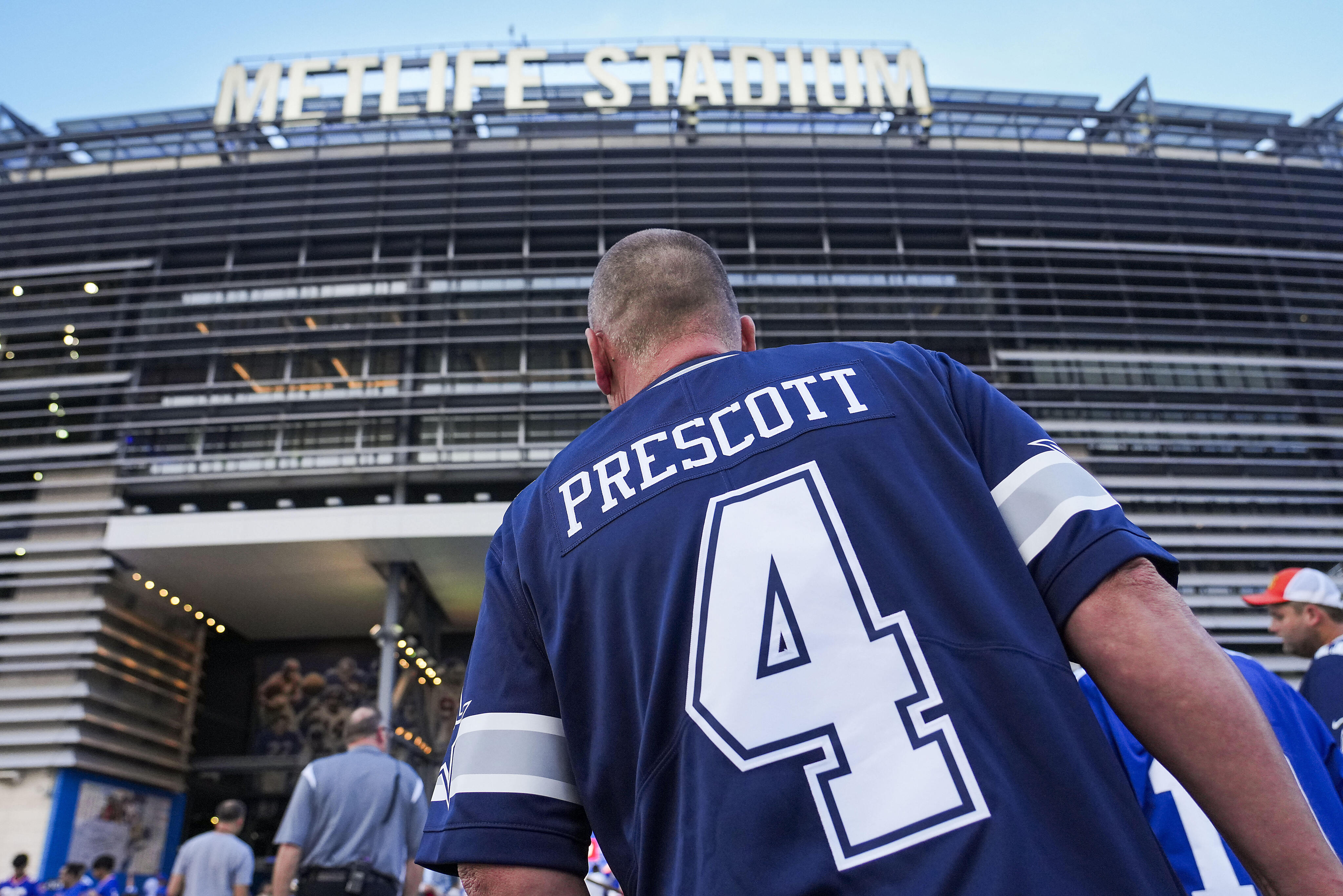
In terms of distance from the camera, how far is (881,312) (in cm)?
1528

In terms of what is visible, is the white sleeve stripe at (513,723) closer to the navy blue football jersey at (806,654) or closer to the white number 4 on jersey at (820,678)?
the navy blue football jersey at (806,654)

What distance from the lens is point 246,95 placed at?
1670 centimetres

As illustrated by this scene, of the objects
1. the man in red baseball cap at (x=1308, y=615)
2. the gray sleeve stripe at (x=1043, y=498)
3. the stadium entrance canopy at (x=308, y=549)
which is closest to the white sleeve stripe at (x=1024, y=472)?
the gray sleeve stripe at (x=1043, y=498)

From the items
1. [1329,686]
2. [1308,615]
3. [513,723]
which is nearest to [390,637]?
[1308,615]

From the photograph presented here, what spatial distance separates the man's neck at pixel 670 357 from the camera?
1.33 m

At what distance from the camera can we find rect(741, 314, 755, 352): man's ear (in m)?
1.49

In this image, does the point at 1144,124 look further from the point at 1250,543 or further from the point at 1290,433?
the point at 1250,543

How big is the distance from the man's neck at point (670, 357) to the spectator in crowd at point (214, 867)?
554 cm

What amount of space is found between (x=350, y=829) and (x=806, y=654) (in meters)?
4.09

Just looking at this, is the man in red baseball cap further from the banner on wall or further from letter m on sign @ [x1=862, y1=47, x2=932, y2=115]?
the banner on wall

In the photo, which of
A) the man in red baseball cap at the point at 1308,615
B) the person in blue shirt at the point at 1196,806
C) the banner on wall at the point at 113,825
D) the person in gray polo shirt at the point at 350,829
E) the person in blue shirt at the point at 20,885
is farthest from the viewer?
the banner on wall at the point at 113,825

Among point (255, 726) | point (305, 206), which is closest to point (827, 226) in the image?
point (305, 206)

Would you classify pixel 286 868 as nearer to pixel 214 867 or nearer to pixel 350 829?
pixel 350 829

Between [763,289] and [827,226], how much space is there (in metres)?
2.02
